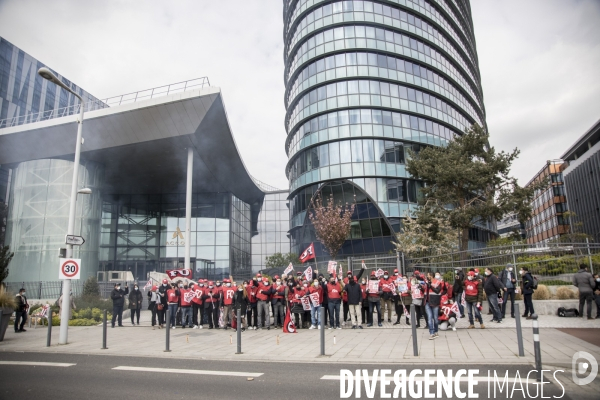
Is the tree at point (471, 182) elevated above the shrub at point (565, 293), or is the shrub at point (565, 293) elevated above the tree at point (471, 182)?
the tree at point (471, 182)

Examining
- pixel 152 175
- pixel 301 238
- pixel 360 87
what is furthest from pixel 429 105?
pixel 152 175

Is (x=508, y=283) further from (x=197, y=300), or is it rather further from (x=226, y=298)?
(x=197, y=300)

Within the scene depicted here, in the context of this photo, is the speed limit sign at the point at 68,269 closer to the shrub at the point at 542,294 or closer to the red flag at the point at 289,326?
the red flag at the point at 289,326

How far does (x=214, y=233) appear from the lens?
1682 inches

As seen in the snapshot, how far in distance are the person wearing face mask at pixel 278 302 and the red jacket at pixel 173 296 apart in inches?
169

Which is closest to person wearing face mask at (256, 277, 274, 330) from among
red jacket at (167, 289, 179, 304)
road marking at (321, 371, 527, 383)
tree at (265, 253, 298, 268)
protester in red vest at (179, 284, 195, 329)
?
protester in red vest at (179, 284, 195, 329)

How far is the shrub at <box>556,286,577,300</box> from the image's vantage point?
1510cm

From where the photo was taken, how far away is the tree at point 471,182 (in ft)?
80.3

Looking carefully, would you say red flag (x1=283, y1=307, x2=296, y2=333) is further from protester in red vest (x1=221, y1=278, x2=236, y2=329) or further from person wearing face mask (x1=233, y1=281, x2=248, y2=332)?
protester in red vest (x1=221, y1=278, x2=236, y2=329)

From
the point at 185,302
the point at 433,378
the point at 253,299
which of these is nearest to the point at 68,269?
the point at 185,302

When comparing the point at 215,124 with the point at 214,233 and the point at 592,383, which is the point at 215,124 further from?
the point at 592,383

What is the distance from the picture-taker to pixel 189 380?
295 inches

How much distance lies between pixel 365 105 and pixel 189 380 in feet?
111

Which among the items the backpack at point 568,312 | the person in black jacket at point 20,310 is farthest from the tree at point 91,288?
the backpack at point 568,312
